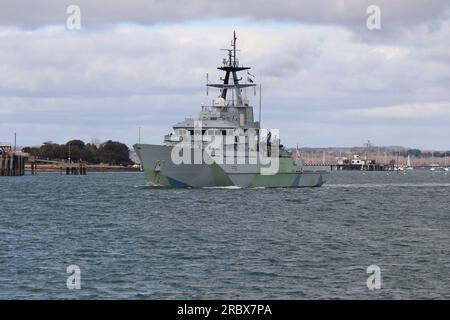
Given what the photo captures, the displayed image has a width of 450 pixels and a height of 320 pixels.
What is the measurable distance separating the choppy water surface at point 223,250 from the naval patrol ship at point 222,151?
983 centimetres

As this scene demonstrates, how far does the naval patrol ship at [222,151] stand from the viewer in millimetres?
68562

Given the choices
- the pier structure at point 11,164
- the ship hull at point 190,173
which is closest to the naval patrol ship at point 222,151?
the ship hull at point 190,173

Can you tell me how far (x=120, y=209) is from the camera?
55438mm

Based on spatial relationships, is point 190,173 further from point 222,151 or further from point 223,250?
point 223,250

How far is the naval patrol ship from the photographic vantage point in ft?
225

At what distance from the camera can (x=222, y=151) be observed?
227 ft

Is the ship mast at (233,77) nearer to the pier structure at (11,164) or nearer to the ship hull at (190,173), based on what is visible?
the ship hull at (190,173)

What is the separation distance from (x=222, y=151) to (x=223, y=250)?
3650 centimetres

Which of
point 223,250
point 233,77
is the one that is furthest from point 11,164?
point 223,250

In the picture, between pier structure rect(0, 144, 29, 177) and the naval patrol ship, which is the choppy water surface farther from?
pier structure rect(0, 144, 29, 177)

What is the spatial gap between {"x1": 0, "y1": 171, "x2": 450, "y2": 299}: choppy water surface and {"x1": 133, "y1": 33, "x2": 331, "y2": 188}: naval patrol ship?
983 centimetres

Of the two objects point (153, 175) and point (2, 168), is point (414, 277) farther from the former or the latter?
point (2, 168)

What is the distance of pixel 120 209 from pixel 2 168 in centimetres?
11377

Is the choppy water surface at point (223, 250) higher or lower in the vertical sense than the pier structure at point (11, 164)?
lower
